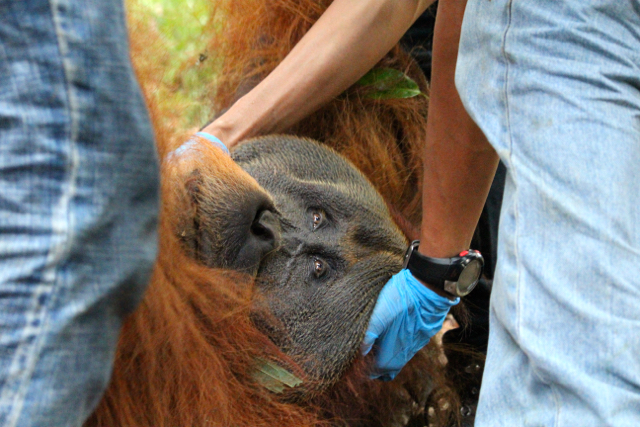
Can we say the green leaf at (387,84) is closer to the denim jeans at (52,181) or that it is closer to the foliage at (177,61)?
the foliage at (177,61)

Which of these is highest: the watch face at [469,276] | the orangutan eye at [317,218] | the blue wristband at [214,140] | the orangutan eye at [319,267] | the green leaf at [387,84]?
the blue wristband at [214,140]

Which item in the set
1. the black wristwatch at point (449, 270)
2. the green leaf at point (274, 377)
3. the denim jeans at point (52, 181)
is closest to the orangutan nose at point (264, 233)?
the green leaf at point (274, 377)

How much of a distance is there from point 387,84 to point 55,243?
174 cm

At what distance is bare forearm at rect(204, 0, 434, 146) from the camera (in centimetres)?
179

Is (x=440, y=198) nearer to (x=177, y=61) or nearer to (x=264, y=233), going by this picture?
(x=264, y=233)

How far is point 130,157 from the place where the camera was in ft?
1.76

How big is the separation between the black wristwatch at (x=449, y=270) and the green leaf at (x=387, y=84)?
78 centimetres

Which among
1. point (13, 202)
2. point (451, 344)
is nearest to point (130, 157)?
point (13, 202)

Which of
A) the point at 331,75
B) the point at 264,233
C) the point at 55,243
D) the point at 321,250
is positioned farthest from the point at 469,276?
the point at 55,243

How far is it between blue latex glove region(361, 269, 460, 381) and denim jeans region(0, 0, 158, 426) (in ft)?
3.46

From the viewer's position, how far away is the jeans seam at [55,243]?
50cm

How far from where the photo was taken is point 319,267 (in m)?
1.48

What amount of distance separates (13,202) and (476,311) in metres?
1.77

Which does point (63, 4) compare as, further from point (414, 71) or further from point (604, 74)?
point (414, 71)
